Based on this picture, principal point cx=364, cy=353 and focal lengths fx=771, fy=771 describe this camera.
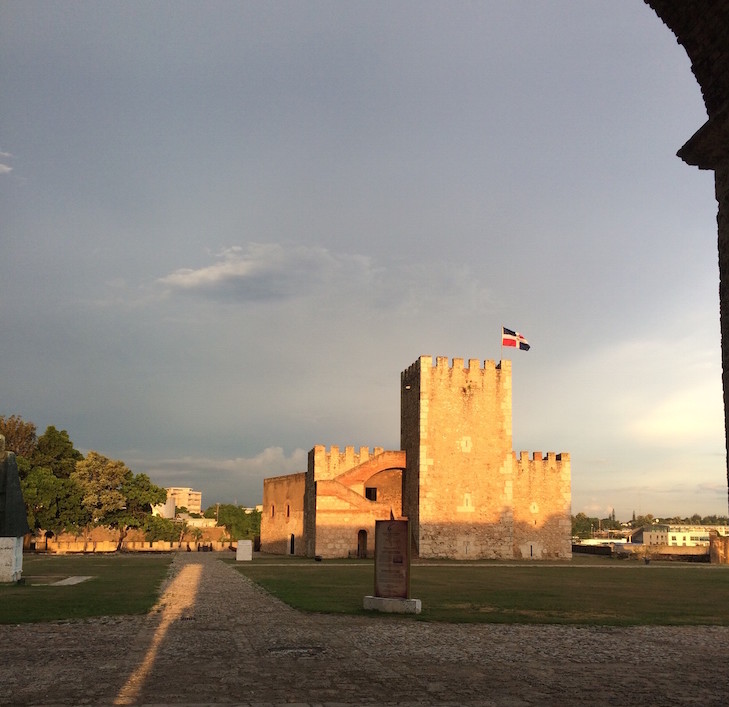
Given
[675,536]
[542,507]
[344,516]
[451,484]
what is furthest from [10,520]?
[675,536]

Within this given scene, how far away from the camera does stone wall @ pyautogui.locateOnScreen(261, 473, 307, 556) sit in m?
46.2

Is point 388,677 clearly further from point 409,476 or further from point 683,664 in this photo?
point 409,476

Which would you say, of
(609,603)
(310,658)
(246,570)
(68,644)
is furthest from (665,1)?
(246,570)

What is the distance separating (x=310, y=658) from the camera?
30.7 feet

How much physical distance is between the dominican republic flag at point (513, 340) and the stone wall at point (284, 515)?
574 inches

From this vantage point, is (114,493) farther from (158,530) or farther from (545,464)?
(545,464)

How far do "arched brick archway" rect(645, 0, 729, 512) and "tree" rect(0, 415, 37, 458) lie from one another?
5252 cm

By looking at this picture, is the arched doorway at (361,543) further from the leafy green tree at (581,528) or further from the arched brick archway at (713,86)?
the leafy green tree at (581,528)

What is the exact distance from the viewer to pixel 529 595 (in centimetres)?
1869

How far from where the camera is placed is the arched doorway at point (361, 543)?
40.0 m

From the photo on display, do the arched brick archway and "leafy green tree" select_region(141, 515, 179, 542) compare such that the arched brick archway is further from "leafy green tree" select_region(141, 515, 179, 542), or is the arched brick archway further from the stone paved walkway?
"leafy green tree" select_region(141, 515, 179, 542)

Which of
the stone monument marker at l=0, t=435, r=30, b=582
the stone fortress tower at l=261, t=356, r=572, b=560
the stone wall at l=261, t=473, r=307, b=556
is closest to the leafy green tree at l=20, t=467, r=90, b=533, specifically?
the stone wall at l=261, t=473, r=307, b=556

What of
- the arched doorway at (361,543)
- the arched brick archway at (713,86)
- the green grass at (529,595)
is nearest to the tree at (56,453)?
the arched doorway at (361,543)

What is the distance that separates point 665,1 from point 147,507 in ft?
150
